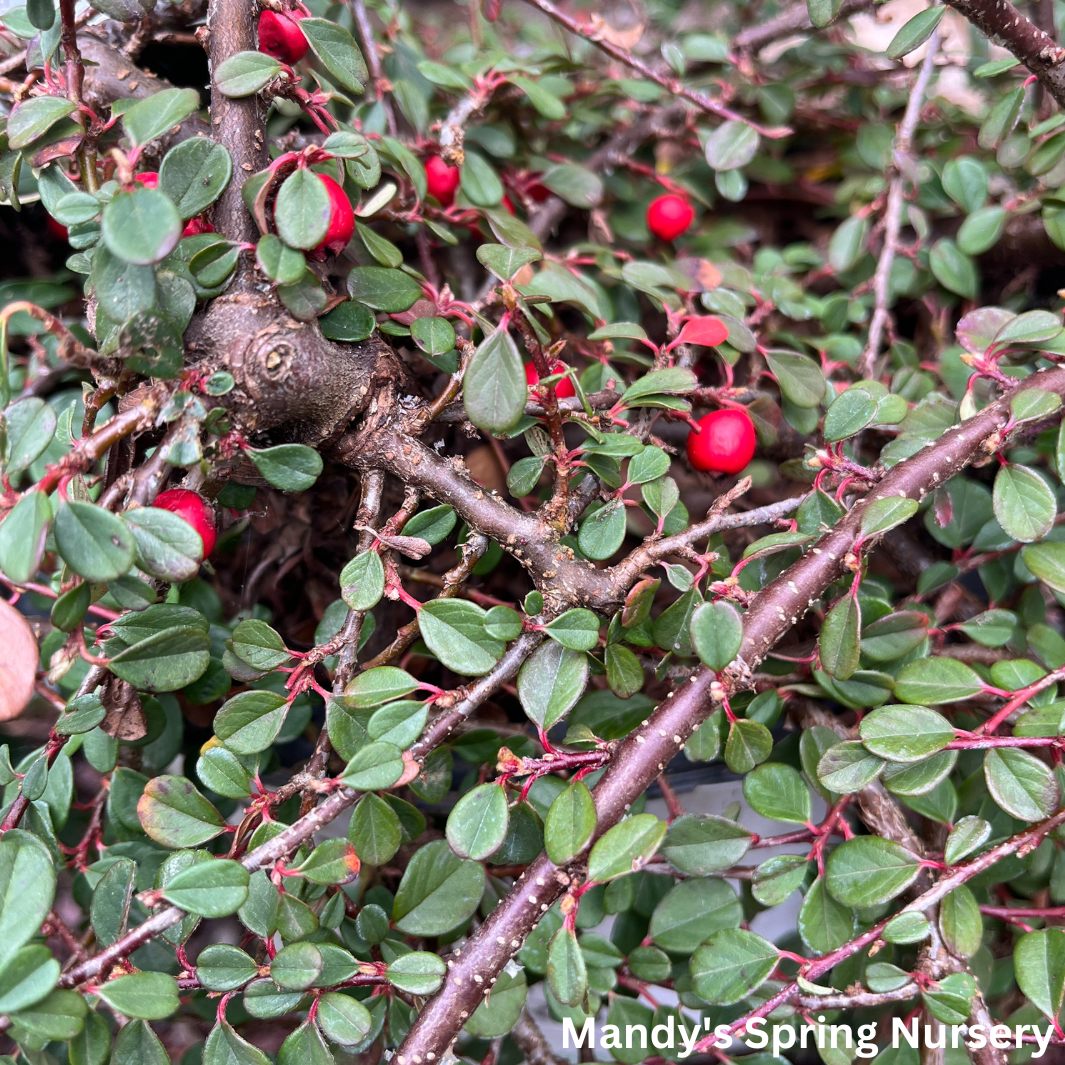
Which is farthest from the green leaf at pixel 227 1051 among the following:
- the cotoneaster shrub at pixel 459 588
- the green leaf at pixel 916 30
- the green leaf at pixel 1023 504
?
the green leaf at pixel 916 30

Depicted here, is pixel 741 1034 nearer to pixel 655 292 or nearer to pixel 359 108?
pixel 655 292

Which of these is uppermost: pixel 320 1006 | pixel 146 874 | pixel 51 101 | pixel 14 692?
pixel 51 101

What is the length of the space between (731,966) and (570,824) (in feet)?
0.78

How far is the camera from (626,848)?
1.76 ft

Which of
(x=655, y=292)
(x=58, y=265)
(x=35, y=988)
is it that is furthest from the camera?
(x=58, y=265)

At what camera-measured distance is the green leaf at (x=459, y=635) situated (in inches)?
23.8

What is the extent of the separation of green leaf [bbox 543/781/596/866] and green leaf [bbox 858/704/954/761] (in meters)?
0.24

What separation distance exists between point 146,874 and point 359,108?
815 millimetres

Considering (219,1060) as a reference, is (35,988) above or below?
above

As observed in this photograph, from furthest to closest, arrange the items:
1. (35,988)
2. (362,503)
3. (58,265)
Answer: (58,265)
(362,503)
(35,988)

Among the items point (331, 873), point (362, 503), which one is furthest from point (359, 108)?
point (331, 873)

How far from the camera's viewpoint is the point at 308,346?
2.03ft

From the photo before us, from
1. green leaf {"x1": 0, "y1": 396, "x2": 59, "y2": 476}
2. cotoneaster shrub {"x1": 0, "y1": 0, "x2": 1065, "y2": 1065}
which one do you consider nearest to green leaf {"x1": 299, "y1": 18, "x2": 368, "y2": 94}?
cotoneaster shrub {"x1": 0, "y1": 0, "x2": 1065, "y2": 1065}

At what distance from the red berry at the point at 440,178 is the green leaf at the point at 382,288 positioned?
30cm
